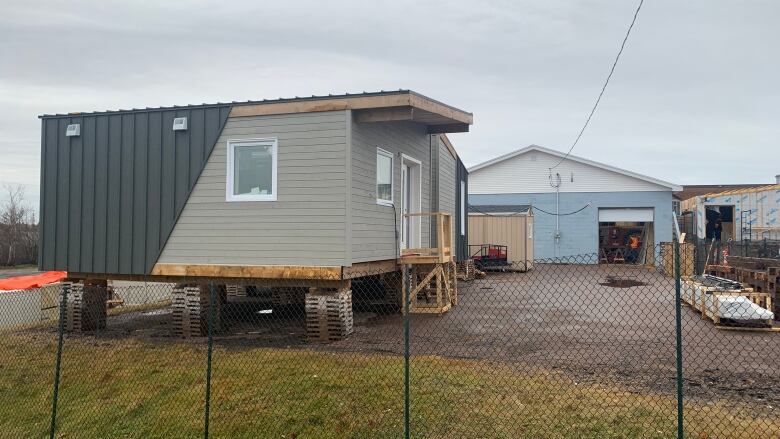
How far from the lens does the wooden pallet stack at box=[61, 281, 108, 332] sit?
11.9 meters

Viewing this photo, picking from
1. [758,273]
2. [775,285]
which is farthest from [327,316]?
[758,273]

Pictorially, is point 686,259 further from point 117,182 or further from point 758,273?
point 117,182

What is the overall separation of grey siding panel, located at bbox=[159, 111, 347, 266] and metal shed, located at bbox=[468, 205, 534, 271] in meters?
15.4

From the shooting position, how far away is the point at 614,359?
820cm

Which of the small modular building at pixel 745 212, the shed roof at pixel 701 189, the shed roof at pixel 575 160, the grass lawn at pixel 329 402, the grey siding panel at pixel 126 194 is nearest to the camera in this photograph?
the grass lawn at pixel 329 402

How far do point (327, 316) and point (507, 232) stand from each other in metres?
16.2

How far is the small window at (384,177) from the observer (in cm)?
1140

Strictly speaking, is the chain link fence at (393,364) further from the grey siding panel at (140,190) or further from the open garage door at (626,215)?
the open garage door at (626,215)

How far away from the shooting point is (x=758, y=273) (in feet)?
40.5

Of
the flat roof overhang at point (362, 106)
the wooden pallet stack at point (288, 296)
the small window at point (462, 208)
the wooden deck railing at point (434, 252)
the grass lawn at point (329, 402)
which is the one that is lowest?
the grass lawn at point (329, 402)

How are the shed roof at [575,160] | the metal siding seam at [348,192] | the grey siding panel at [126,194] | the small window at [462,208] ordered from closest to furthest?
the metal siding seam at [348,192] < the grey siding panel at [126,194] < the small window at [462,208] < the shed roof at [575,160]

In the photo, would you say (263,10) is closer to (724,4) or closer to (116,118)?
(116,118)

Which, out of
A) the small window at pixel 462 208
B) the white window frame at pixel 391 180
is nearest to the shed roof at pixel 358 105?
the white window frame at pixel 391 180

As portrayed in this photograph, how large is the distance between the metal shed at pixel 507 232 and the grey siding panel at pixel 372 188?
12262 mm
